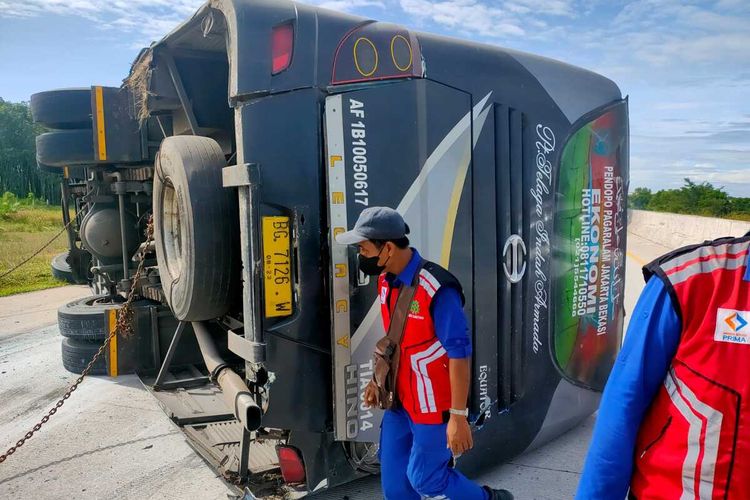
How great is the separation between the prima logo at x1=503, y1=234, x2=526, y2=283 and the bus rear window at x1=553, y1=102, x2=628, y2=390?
323mm

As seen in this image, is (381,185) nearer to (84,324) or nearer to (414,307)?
(414,307)

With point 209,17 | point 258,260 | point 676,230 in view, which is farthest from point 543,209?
point 676,230

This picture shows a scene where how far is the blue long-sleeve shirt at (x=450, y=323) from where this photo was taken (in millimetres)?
2451

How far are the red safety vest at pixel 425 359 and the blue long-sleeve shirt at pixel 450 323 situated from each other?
0.09ft

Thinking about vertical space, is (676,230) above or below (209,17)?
below

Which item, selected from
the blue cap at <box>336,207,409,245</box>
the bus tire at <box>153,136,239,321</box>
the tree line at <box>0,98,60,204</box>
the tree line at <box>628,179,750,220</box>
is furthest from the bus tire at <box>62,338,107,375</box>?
the tree line at <box>0,98,60,204</box>

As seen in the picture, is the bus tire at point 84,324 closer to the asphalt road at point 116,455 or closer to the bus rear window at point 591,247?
the asphalt road at point 116,455

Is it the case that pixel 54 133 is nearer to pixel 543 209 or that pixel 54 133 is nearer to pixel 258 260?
pixel 258 260

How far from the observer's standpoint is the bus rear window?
3680mm

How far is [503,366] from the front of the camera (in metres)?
3.41

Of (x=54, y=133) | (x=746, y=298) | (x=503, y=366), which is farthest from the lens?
(x=54, y=133)

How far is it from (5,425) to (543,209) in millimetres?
4240

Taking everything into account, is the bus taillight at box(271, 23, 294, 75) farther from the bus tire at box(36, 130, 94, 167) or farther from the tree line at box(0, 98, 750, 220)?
the tree line at box(0, 98, 750, 220)

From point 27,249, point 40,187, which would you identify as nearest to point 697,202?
point 27,249
